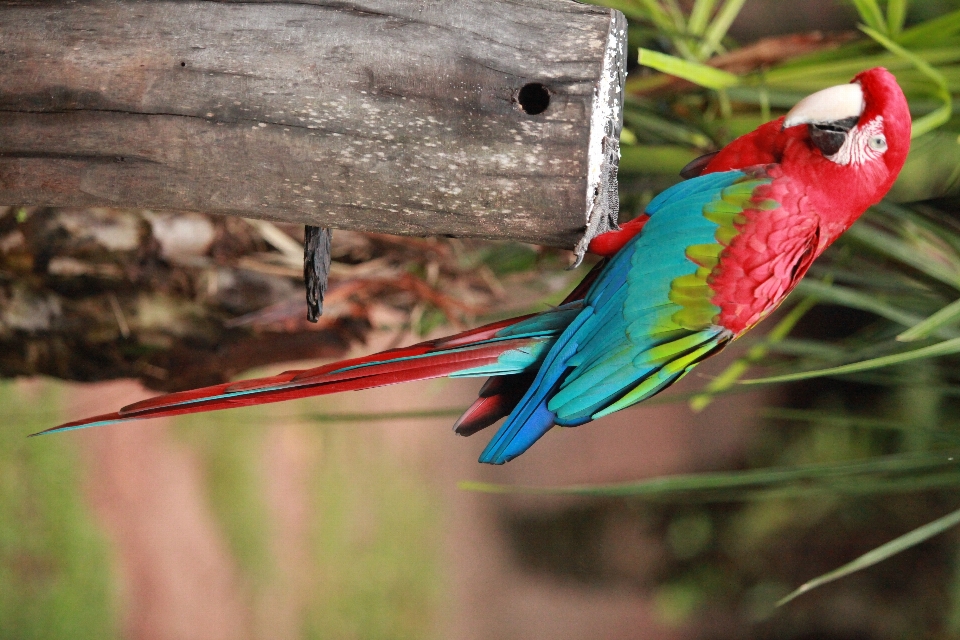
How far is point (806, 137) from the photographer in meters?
0.50

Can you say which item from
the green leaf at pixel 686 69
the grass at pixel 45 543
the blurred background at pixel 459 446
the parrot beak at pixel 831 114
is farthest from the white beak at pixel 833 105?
the grass at pixel 45 543

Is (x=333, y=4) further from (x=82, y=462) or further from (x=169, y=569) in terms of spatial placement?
(x=169, y=569)

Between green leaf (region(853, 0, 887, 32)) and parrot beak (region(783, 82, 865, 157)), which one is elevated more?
green leaf (region(853, 0, 887, 32))

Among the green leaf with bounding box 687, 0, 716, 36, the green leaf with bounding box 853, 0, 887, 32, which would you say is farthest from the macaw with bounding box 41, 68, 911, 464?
the green leaf with bounding box 687, 0, 716, 36

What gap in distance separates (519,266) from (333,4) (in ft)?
2.18

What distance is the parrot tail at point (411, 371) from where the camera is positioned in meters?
0.45

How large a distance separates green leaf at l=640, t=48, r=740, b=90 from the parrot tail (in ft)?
0.65

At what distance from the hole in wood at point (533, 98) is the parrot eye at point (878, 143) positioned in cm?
23

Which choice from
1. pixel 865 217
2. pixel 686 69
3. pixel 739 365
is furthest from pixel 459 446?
pixel 686 69

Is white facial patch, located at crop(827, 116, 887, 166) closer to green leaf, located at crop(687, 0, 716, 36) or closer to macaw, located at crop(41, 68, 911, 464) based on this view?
macaw, located at crop(41, 68, 911, 464)

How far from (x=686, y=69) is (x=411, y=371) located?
36 cm

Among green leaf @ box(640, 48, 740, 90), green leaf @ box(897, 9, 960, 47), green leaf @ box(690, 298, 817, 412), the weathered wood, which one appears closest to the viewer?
the weathered wood

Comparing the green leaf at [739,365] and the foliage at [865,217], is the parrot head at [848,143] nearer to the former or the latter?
the foliage at [865,217]

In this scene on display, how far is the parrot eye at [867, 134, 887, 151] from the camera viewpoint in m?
0.47
